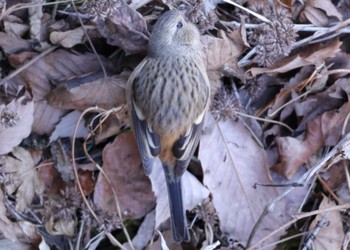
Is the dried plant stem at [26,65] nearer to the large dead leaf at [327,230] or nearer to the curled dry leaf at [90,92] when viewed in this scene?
the curled dry leaf at [90,92]

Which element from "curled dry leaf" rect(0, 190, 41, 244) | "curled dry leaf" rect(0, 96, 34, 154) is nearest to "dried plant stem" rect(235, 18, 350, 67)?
"curled dry leaf" rect(0, 96, 34, 154)

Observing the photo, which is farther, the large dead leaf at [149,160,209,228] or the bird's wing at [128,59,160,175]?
the large dead leaf at [149,160,209,228]

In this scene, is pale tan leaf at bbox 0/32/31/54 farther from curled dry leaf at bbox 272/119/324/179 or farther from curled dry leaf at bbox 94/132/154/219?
curled dry leaf at bbox 272/119/324/179

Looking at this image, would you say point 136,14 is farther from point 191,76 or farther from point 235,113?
point 235,113

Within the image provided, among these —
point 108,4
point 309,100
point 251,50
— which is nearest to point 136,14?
point 108,4

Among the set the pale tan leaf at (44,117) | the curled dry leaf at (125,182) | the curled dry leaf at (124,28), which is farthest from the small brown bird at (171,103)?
the pale tan leaf at (44,117)

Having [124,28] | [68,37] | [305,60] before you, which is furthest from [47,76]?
[305,60]
